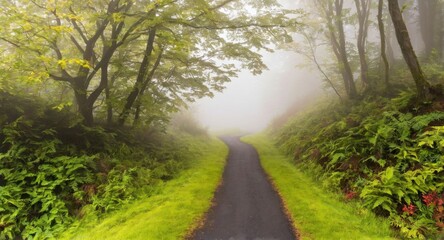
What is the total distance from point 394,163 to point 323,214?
3.92 meters

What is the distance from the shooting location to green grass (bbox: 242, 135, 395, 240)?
9156mm

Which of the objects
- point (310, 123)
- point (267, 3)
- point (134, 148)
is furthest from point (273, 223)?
point (310, 123)

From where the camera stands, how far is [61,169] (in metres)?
13.7

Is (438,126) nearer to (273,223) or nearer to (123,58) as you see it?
(273,223)

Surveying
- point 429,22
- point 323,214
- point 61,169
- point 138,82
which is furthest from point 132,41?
point 429,22

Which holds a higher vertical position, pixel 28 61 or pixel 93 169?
pixel 28 61

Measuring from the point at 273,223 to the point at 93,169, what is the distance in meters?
9.37

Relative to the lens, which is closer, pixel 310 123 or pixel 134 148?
pixel 134 148

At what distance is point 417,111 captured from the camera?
13.8 meters

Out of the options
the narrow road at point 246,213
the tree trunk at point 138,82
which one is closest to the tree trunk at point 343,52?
the narrow road at point 246,213

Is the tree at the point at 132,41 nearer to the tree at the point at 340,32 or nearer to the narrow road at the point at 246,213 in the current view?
the tree at the point at 340,32

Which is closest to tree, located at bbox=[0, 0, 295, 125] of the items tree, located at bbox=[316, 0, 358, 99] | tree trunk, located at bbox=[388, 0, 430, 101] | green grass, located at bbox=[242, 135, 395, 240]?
tree trunk, located at bbox=[388, 0, 430, 101]

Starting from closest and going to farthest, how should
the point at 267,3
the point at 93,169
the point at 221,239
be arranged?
the point at 221,239, the point at 93,169, the point at 267,3

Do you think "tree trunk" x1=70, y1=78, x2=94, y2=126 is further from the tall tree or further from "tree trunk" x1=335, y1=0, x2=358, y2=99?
the tall tree
